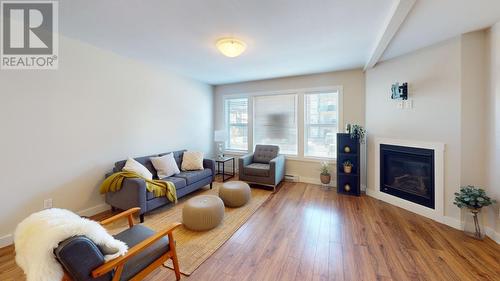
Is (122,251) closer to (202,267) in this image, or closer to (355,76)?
(202,267)

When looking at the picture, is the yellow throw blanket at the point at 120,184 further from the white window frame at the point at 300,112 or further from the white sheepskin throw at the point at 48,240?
the white window frame at the point at 300,112

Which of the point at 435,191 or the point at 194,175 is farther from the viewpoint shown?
the point at 194,175

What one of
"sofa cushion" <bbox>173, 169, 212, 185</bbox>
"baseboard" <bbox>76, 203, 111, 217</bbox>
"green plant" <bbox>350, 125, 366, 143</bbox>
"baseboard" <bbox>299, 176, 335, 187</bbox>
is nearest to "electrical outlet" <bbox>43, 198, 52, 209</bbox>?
"baseboard" <bbox>76, 203, 111, 217</bbox>

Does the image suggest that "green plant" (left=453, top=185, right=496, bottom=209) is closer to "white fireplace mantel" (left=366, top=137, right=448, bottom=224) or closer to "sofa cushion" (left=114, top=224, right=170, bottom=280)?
"white fireplace mantel" (left=366, top=137, right=448, bottom=224)

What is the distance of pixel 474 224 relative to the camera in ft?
7.91

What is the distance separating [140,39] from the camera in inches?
105

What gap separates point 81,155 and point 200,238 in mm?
2129

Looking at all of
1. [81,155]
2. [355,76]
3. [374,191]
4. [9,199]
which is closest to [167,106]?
[81,155]

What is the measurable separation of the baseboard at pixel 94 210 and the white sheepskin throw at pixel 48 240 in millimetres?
1901

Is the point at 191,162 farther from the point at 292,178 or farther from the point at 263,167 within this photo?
the point at 292,178

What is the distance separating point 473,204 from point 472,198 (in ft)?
0.22

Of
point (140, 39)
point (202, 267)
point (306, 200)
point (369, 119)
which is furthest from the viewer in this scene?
point (369, 119)

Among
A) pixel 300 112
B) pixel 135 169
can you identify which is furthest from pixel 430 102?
pixel 135 169
